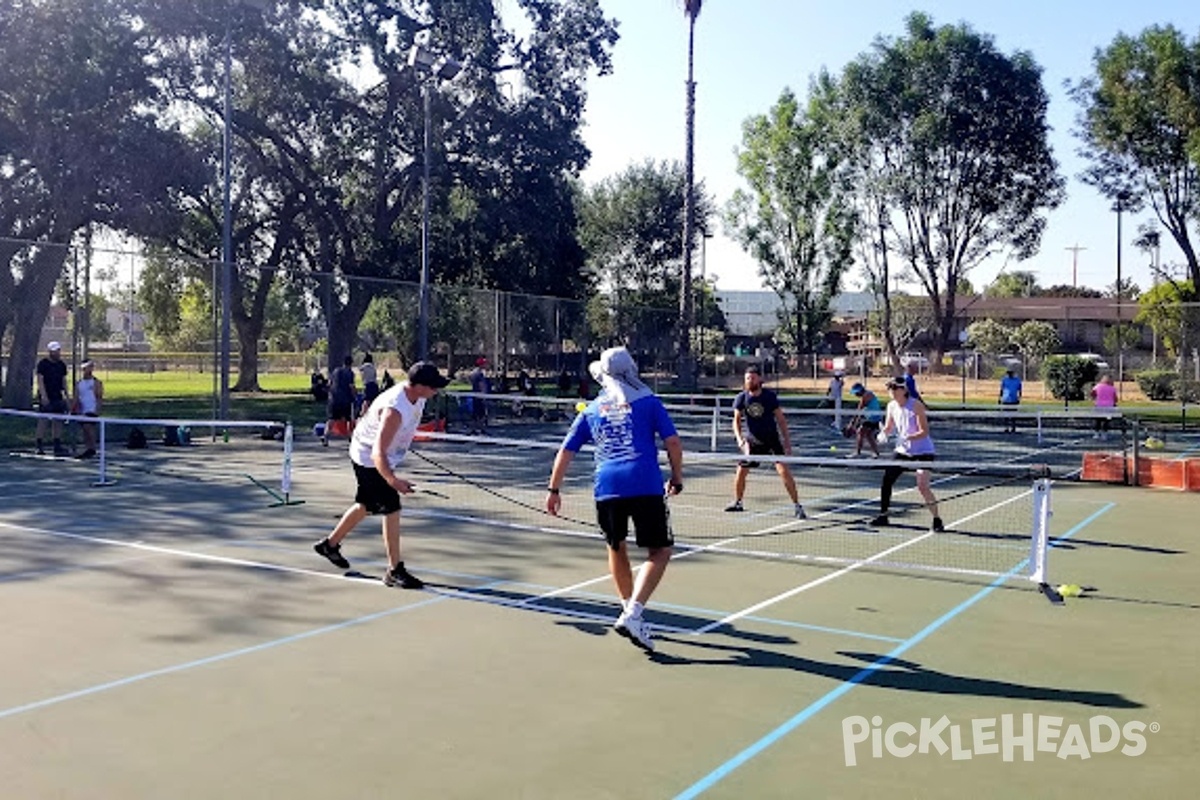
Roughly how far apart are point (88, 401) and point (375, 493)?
39.7 feet

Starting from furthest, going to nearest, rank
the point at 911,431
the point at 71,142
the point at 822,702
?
the point at 71,142
the point at 911,431
the point at 822,702

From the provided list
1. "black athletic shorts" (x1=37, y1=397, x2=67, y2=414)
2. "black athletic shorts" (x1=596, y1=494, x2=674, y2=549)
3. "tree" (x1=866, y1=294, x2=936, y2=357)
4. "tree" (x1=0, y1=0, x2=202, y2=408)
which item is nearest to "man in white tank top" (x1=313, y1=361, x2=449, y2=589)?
"black athletic shorts" (x1=596, y1=494, x2=674, y2=549)

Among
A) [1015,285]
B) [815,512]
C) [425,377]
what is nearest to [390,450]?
[425,377]

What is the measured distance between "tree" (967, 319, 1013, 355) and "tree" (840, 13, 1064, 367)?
21.6 ft

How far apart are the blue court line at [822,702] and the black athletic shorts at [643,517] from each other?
4.72 feet

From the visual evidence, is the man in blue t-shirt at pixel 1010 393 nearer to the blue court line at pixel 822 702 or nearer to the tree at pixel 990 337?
the blue court line at pixel 822 702

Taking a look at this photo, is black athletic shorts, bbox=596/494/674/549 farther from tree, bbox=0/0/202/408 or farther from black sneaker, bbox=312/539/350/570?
tree, bbox=0/0/202/408

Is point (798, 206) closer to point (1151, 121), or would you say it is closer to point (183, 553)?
point (1151, 121)

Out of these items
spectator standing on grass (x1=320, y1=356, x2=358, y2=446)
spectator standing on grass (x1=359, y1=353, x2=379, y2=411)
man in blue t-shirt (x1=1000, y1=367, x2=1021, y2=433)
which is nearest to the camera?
spectator standing on grass (x1=320, y1=356, x2=358, y2=446)

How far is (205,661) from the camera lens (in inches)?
265

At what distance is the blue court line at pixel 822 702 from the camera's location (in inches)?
196

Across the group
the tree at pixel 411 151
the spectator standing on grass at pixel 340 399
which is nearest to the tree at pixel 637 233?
the tree at pixel 411 151

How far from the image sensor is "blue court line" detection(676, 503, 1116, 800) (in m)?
4.99

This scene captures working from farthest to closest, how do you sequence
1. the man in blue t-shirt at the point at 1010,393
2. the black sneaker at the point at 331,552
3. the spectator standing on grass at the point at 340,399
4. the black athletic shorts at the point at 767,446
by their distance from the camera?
1. the man in blue t-shirt at the point at 1010,393
2. the spectator standing on grass at the point at 340,399
3. the black athletic shorts at the point at 767,446
4. the black sneaker at the point at 331,552
